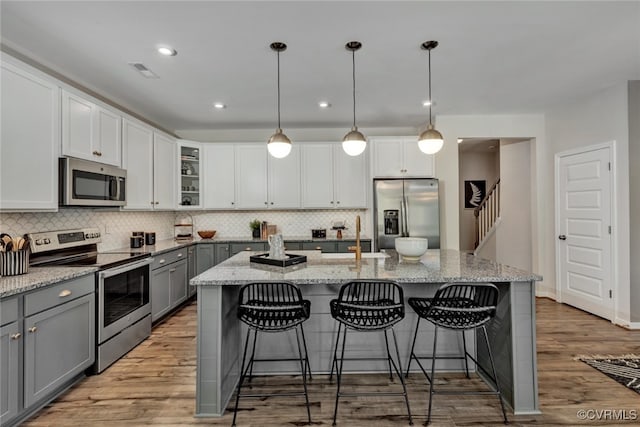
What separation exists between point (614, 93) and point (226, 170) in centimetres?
520

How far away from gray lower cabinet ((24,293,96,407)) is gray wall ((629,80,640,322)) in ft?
18.0

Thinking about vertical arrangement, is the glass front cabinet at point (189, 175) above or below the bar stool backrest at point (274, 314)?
above

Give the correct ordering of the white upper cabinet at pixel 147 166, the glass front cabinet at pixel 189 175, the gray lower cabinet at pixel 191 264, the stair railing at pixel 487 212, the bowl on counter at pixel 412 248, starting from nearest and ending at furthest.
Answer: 1. the bowl on counter at pixel 412 248
2. the white upper cabinet at pixel 147 166
3. the gray lower cabinet at pixel 191 264
4. the glass front cabinet at pixel 189 175
5. the stair railing at pixel 487 212

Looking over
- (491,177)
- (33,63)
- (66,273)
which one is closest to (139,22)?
(33,63)

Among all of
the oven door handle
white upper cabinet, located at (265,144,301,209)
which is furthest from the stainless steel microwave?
white upper cabinet, located at (265,144,301,209)

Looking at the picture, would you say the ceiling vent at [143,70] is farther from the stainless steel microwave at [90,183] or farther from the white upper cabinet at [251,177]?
the white upper cabinet at [251,177]

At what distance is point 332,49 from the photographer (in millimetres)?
2871

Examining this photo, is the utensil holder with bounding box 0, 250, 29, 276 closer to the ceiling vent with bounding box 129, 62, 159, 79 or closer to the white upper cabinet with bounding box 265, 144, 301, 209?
the ceiling vent with bounding box 129, 62, 159, 79

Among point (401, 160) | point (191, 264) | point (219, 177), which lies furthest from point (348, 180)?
point (191, 264)

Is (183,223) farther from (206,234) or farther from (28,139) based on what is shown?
(28,139)

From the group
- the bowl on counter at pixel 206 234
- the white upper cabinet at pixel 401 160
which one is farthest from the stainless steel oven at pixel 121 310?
the white upper cabinet at pixel 401 160

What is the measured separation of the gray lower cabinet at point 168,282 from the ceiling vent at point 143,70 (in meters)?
1.95

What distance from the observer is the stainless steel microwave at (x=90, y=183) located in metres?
2.74

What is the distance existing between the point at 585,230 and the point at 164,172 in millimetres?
5711
